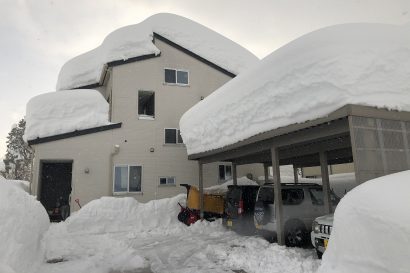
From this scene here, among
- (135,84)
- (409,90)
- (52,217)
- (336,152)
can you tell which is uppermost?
(135,84)

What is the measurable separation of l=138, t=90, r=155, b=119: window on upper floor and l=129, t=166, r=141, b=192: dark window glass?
2.92m

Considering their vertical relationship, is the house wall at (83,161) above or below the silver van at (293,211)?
above

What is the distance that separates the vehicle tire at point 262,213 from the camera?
387 inches

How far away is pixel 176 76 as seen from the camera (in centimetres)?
1923

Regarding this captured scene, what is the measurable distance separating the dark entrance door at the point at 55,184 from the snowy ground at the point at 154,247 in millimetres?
3826

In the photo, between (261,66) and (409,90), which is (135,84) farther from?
(409,90)

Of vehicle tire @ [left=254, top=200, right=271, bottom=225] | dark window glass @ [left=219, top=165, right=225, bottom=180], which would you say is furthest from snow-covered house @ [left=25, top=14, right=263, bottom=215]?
vehicle tire @ [left=254, top=200, right=271, bottom=225]

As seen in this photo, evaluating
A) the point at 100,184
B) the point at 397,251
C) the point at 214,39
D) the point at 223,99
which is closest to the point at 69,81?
the point at 100,184

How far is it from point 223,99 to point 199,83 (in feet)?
27.8

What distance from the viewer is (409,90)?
7.56m

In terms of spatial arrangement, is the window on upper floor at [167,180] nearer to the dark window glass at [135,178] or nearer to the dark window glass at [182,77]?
the dark window glass at [135,178]

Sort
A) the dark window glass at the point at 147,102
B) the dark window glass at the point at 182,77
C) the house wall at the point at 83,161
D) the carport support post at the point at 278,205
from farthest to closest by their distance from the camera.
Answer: the dark window glass at the point at 182,77 < the dark window glass at the point at 147,102 < the house wall at the point at 83,161 < the carport support post at the point at 278,205

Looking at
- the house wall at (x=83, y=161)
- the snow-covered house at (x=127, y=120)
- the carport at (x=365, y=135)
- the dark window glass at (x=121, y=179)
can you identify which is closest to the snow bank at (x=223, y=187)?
the snow-covered house at (x=127, y=120)

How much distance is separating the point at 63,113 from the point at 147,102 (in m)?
5.27
